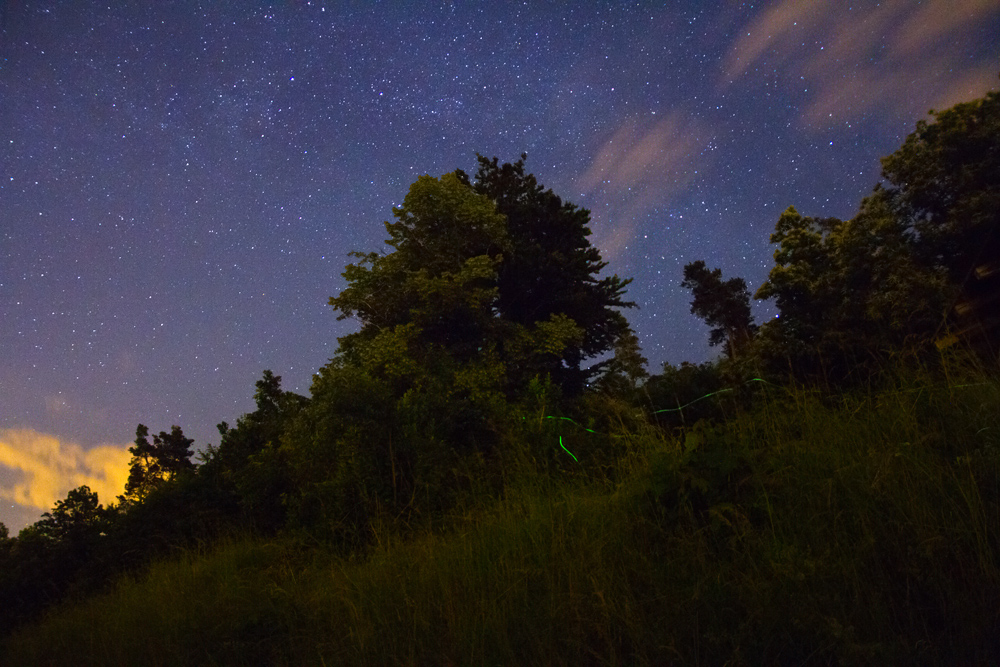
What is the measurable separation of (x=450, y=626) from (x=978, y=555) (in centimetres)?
268

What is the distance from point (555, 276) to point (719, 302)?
18281 millimetres

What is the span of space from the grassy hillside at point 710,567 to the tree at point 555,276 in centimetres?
1669

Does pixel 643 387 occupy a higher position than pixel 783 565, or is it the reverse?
pixel 643 387

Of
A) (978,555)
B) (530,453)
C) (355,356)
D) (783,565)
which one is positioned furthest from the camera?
(355,356)

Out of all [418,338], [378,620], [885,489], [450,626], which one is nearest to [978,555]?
[885,489]

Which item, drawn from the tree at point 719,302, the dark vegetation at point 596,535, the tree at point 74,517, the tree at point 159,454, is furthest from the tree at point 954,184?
the tree at point 159,454

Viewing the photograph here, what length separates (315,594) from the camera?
4.48 m

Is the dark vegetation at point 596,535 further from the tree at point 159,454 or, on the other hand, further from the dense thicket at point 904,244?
the tree at point 159,454

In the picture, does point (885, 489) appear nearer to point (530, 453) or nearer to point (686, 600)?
point (686, 600)

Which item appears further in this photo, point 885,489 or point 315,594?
point 315,594

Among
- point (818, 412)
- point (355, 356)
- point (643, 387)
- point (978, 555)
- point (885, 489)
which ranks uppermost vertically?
point (355, 356)

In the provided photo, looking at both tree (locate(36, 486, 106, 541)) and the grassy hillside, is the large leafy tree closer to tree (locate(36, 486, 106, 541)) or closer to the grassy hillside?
the grassy hillside

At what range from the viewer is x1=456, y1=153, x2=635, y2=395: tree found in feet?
71.5

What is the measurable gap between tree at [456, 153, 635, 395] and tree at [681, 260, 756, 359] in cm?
1502
